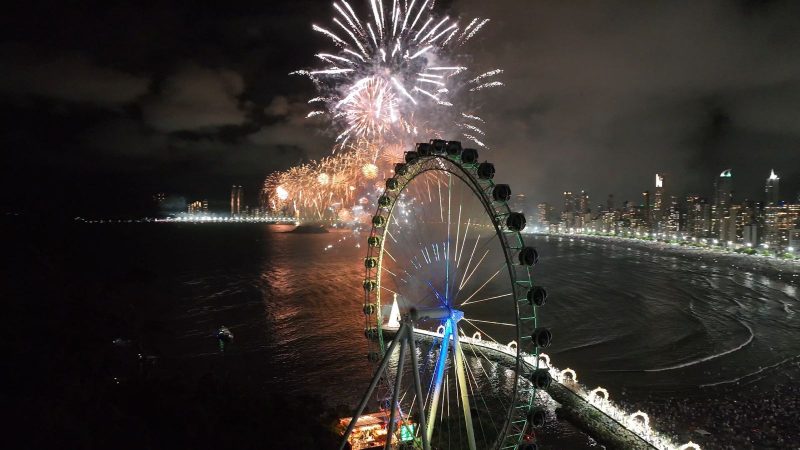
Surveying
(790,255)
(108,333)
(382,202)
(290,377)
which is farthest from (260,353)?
(790,255)

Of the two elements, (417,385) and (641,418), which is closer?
(417,385)

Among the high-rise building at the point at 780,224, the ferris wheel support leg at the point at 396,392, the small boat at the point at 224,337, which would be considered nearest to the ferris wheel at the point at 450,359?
the ferris wheel support leg at the point at 396,392

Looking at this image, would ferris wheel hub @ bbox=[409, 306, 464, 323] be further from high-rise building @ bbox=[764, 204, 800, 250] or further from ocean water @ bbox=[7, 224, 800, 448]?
high-rise building @ bbox=[764, 204, 800, 250]

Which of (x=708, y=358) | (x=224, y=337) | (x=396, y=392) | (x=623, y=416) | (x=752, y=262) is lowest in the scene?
(x=752, y=262)

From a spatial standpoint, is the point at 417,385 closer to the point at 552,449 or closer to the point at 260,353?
the point at 552,449

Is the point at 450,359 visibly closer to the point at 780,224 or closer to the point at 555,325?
the point at 555,325

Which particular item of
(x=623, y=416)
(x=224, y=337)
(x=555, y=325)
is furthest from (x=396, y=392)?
(x=555, y=325)

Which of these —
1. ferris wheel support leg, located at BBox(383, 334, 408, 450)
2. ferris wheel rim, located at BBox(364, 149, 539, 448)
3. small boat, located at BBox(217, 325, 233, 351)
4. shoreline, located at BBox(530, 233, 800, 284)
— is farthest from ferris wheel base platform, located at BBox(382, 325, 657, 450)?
shoreline, located at BBox(530, 233, 800, 284)

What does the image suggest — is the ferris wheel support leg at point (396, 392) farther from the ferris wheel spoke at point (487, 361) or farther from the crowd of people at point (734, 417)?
the crowd of people at point (734, 417)
